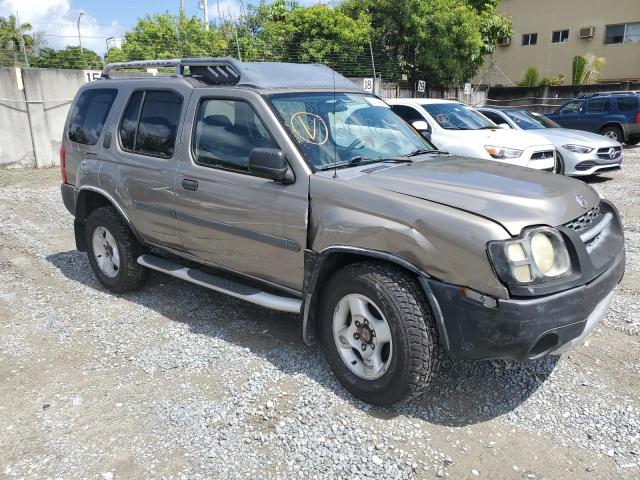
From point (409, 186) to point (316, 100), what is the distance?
4.10 ft

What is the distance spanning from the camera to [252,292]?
13.3ft

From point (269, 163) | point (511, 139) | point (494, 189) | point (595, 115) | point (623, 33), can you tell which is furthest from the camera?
point (623, 33)

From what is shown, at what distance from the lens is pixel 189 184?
4.23 metres

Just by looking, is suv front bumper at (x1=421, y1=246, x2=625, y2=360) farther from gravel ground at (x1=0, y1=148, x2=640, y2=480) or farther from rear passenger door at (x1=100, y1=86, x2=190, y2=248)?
rear passenger door at (x1=100, y1=86, x2=190, y2=248)

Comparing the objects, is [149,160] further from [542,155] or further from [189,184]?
[542,155]

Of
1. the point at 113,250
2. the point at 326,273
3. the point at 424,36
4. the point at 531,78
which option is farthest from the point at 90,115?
the point at 531,78

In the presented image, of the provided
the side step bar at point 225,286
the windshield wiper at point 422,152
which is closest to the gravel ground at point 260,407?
the side step bar at point 225,286

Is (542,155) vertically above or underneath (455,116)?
underneath

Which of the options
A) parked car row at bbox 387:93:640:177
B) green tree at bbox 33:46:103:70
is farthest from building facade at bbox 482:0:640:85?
green tree at bbox 33:46:103:70

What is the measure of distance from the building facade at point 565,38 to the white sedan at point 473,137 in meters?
23.8

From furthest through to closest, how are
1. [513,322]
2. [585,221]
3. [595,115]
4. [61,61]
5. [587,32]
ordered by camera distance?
[587,32]
[61,61]
[595,115]
[585,221]
[513,322]

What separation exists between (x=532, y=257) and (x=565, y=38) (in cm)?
3296

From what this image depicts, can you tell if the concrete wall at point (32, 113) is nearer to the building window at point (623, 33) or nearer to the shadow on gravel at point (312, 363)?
the shadow on gravel at point (312, 363)

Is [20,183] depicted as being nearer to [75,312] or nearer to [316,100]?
[75,312]
